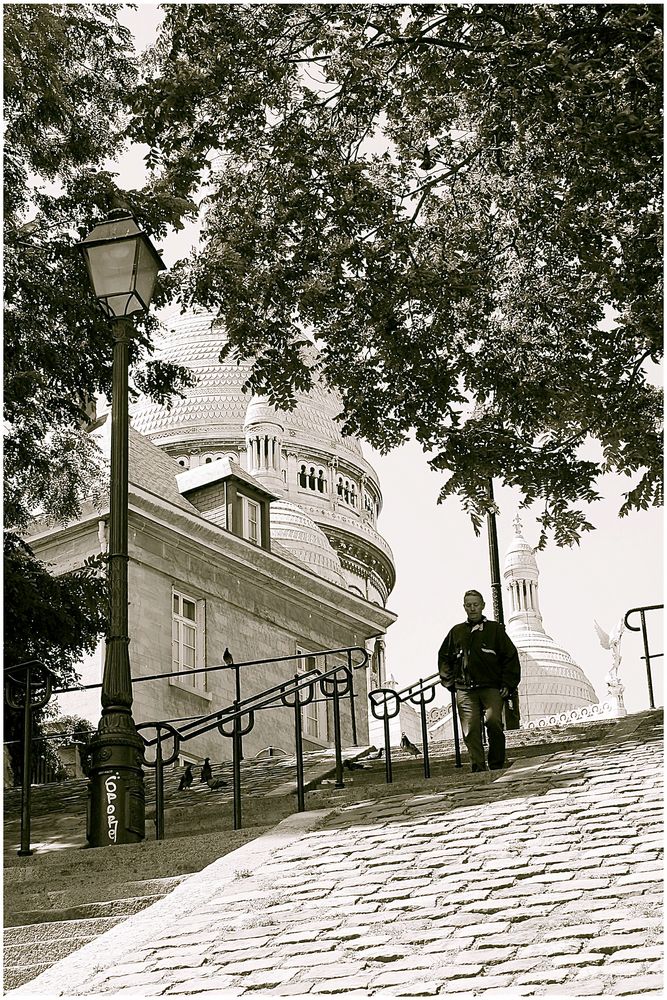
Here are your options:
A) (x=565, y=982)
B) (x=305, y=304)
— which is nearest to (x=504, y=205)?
(x=305, y=304)

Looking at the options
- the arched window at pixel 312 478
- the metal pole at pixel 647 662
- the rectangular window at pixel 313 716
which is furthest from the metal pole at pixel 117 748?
the arched window at pixel 312 478

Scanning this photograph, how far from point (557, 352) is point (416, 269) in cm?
170

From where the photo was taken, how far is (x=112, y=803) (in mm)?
11086

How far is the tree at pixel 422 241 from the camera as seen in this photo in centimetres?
1500

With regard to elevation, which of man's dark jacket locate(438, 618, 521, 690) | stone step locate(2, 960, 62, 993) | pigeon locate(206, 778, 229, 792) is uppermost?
man's dark jacket locate(438, 618, 521, 690)

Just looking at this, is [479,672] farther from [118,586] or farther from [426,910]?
[426,910]

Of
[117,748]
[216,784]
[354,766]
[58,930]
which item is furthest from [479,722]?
[58,930]

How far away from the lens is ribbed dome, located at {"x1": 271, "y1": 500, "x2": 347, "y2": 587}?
54469 mm

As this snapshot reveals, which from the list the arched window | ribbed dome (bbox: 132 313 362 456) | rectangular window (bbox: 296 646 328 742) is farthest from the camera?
the arched window

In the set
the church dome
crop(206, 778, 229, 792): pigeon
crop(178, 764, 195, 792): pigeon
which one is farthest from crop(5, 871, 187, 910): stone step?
the church dome

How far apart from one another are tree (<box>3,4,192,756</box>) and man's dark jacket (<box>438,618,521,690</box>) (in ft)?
18.5

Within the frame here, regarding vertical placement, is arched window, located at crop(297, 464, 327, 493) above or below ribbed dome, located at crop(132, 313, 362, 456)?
below

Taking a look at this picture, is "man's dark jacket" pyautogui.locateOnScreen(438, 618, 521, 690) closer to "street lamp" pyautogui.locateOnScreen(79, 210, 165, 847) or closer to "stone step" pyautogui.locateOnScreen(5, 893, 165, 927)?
"street lamp" pyautogui.locateOnScreen(79, 210, 165, 847)

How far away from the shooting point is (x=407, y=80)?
15438 mm
